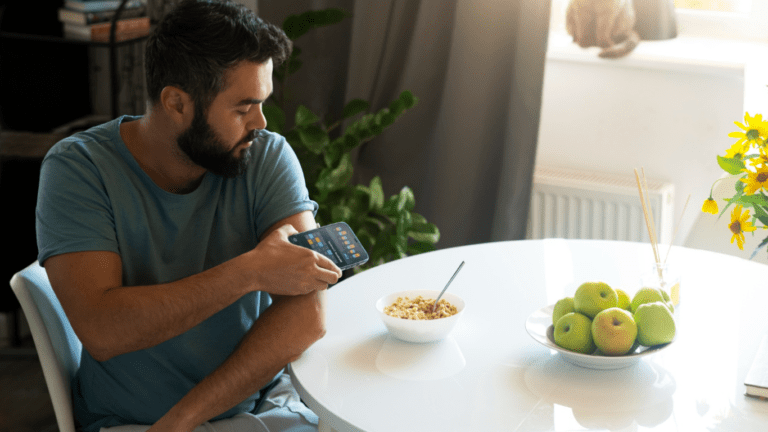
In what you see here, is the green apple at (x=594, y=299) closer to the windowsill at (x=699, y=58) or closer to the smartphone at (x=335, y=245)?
the smartphone at (x=335, y=245)

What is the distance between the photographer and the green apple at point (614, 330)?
3.35ft

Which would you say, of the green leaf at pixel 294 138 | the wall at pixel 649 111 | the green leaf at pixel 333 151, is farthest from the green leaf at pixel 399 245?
the wall at pixel 649 111

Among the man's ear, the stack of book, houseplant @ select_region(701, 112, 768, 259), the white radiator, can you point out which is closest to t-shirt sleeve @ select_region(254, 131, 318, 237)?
the man's ear

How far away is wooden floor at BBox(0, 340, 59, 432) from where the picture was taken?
7.38ft

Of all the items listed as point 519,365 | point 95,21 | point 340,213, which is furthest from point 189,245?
point 95,21

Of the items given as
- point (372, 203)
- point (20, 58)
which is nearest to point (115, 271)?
point (372, 203)

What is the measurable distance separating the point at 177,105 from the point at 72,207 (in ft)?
0.78

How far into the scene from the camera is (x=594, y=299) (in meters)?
1.06

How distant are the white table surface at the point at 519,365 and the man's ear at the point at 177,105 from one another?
1.30ft

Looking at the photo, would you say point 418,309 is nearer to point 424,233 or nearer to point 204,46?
point 204,46

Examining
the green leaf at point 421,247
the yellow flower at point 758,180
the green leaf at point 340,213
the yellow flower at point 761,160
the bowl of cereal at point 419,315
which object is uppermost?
the yellow flower at point 761,160

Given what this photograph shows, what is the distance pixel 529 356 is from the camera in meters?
1.13

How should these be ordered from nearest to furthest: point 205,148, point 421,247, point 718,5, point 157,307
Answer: point 157,307 < point 205,148 < point 421,247 < point 718,5

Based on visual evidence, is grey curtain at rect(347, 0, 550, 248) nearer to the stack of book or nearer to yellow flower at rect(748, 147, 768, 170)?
the stack of book
